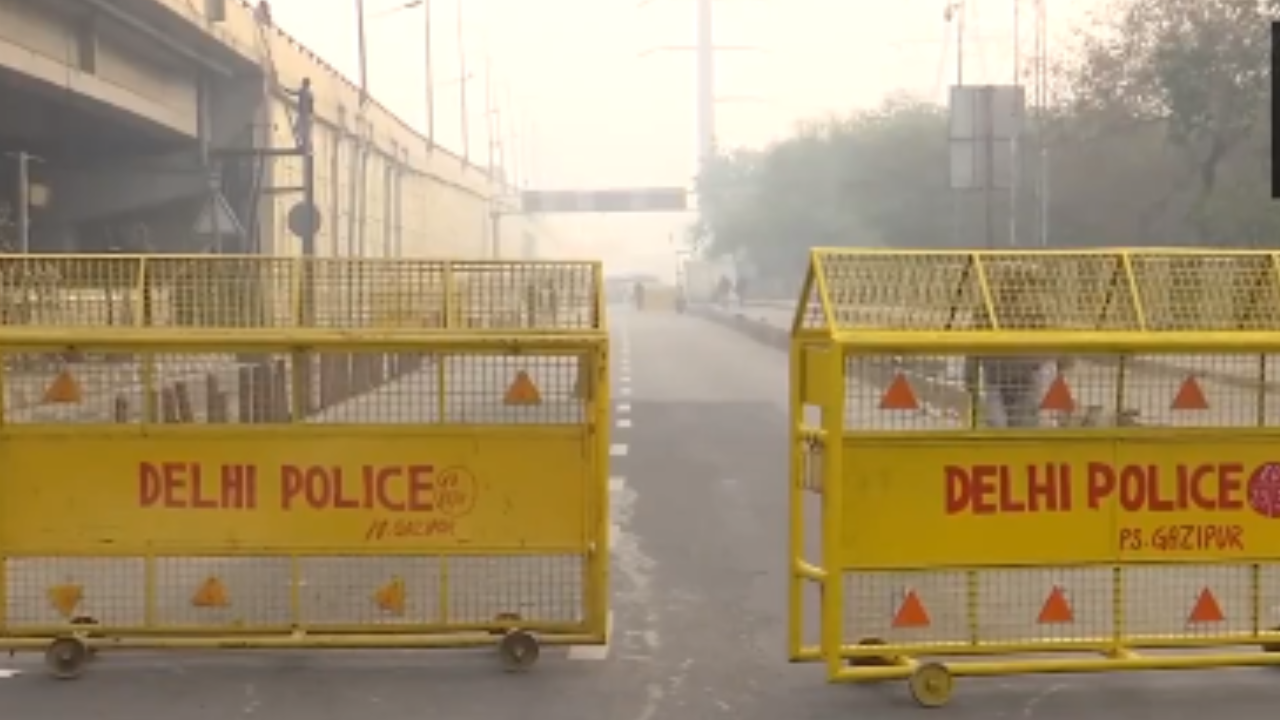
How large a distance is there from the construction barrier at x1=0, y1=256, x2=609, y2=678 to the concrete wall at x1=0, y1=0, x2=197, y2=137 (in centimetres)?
1947

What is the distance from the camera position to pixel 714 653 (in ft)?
29.1

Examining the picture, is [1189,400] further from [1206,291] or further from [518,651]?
[518,651]

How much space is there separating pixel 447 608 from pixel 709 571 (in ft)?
10.9

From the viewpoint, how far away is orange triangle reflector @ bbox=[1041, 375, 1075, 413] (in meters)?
7.94

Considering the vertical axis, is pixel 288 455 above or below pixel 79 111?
below

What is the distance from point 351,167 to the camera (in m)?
54.5

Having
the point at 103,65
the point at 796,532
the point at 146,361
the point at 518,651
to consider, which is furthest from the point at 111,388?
the point at 103,65

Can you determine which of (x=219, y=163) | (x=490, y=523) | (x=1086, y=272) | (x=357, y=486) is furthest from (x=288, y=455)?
(x=219, y=163)

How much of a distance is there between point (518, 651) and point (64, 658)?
2099 mm

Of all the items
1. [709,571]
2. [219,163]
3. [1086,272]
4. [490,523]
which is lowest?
[709,571]

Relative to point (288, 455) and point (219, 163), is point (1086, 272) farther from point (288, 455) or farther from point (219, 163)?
point (219, 163)

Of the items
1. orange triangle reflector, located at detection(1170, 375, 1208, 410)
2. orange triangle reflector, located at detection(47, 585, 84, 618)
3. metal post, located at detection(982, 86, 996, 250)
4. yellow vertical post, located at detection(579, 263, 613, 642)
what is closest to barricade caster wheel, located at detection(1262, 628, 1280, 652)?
orange triangle reflector, located at detection(1170, 375, 1208, 410)

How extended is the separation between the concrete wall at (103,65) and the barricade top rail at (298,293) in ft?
62.6

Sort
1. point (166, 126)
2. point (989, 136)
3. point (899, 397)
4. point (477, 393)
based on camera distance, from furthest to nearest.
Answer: point (166, 126) → point (989, 136) → point (477, 393) → point (899, 397)
